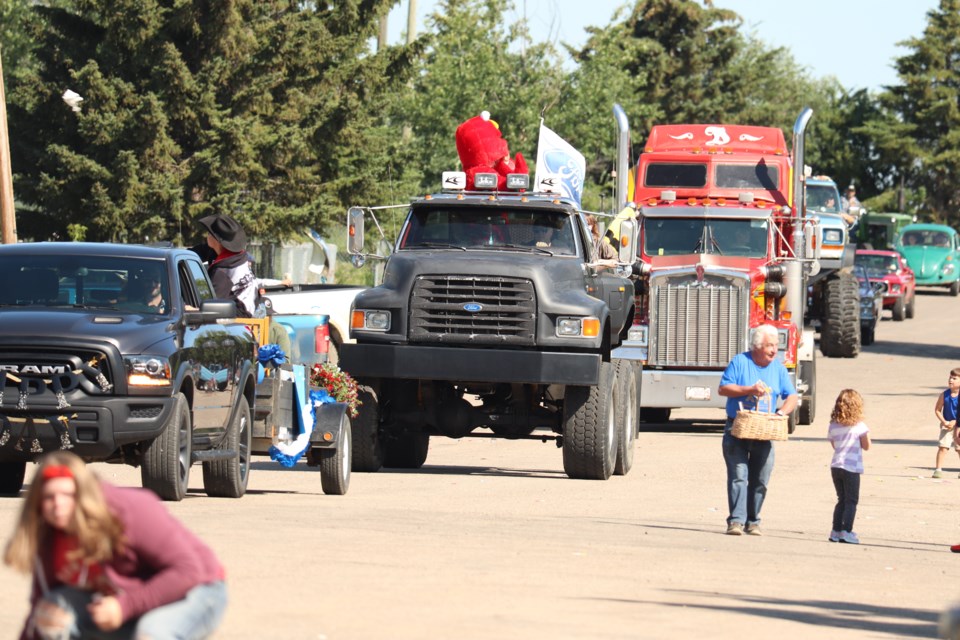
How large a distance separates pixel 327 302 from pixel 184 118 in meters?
14.9

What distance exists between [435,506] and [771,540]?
294cm

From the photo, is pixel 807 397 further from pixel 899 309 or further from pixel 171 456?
pixel 899 309

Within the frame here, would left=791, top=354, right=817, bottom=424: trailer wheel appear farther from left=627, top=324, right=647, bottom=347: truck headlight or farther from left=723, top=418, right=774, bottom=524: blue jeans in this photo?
left=723, top=418, right=774, bottom=524: blue jeans

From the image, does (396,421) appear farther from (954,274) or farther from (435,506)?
(954,274)

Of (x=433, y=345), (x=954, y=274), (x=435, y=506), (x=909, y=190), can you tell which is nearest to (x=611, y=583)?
(x=435, y=506)

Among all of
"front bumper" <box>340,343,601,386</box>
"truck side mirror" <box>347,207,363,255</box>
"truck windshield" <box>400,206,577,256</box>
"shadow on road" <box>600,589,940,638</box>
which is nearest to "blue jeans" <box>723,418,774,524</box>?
"front bumper" <box>340,343,601,386</box>

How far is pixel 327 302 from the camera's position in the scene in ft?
87.0

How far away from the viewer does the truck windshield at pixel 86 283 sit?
1433 centimetres

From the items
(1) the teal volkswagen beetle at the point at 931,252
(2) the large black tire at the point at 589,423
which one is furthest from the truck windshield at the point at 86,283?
(1) the teal volkswagen beetle at the point at 931,252

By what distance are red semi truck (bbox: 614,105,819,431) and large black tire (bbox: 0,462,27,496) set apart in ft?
37.3

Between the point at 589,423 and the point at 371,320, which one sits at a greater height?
the point at 371,320

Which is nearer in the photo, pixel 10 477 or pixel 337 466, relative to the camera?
pixel 10 477

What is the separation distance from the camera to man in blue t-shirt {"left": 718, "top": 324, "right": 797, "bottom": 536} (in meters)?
14.2

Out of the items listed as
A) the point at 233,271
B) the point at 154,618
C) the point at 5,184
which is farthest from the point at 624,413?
the point at 5,184
